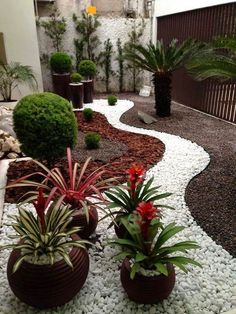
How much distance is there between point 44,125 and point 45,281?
1571 mm

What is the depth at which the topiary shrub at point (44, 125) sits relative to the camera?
8.46ft

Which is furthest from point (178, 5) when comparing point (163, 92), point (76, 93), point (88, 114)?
point (88, 114)

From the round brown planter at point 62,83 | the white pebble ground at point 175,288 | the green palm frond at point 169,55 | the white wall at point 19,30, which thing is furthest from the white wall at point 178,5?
the white pebble ground at point 175,288

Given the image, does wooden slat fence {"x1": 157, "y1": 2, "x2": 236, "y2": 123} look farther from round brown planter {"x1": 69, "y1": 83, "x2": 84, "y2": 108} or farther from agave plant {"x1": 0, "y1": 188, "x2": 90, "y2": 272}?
agave plant {"x1": 0, "y1": 188, "x2": 90, "y2": 272}

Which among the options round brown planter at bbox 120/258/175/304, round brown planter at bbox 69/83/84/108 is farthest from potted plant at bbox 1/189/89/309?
round brown planter at bbox 69/83/84/108

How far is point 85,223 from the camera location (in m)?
1.86

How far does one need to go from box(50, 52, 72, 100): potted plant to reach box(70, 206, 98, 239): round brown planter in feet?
17.9

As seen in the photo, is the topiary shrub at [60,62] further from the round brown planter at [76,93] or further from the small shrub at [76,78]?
the round brown planter at [76,93]

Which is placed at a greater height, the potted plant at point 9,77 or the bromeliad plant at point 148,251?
the potted plant at point 9,77

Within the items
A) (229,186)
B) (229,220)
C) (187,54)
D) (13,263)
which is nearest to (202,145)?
(229,186)

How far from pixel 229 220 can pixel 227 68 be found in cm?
159

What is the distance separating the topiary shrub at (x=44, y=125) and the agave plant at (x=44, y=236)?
1.18 m

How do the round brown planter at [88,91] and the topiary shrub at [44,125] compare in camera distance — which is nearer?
the topiary shrub at [44,125]

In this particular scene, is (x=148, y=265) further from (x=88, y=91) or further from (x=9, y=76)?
(x=88, y=91)
